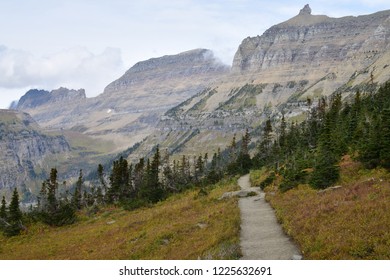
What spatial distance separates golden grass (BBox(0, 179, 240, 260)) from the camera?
70.4ft

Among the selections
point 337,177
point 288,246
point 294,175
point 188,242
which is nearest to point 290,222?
point 288,246

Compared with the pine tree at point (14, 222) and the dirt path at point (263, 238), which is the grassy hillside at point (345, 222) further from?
the pine tree at point (14, 222)

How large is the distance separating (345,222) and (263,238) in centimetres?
476

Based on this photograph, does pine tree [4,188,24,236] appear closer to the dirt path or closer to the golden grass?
the golden grass

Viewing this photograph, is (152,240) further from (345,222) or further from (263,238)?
(345,222)

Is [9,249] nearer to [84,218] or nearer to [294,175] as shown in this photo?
[84,218]

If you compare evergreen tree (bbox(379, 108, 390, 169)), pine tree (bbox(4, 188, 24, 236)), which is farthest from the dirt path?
pine tree (bbox(4, 188, 24, 236))

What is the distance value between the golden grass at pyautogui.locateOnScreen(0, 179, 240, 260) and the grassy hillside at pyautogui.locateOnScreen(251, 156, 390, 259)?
356cm

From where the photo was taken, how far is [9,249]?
3922 cm

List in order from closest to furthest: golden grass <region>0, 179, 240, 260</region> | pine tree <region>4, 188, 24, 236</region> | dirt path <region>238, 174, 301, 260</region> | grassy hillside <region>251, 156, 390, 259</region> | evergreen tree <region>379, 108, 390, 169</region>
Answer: grassy hillside <region>251, 156, 390, 259</region>
dirt path <region>238, 174, 301, 260</region>
golden grass <region>0, 179, 240, 260</region>
evergreen tree <region>379, 108, 390, 169</region>
pine tree <region>4, 188, 24, 236</region>

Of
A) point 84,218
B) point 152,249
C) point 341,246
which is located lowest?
point 84,218

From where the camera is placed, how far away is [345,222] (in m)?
19.2
